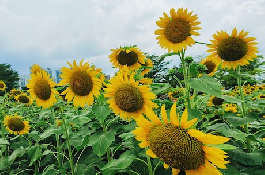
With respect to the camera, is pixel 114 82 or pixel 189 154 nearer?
pixel 189 154

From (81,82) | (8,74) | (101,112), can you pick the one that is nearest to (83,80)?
(81,82)

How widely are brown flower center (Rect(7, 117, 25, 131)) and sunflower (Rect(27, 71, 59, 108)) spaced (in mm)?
911

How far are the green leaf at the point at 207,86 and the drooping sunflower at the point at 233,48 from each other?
641 mm

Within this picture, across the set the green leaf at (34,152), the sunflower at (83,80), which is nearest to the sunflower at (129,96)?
the sunflower at (83,80)

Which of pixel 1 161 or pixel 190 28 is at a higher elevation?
pixel 190 28

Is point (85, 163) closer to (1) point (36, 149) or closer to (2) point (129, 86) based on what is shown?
(1) point (36, 149)

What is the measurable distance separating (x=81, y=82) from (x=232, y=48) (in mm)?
1453

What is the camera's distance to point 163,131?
1.11m

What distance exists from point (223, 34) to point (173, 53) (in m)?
0.60

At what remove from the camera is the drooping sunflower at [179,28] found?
209cm

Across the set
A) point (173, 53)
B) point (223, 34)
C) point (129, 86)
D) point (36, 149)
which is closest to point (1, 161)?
point (36, 149)

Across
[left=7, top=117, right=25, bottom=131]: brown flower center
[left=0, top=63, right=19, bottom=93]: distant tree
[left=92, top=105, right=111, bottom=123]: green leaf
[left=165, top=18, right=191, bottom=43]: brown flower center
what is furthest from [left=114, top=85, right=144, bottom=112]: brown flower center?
[left=0, top=63, right=19, bottom=93]: distant tree

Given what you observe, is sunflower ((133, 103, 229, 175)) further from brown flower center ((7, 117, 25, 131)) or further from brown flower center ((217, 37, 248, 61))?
brown flower center ((7, 117, 25, 131))

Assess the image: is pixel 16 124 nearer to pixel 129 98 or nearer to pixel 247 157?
pixel 129 98
